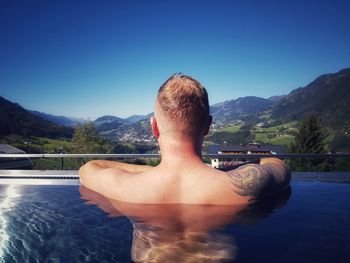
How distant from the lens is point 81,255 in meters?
1.21

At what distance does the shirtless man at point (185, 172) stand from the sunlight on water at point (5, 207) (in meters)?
0.68

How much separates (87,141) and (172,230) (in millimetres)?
47123

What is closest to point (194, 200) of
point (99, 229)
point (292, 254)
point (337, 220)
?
point (99, 229)

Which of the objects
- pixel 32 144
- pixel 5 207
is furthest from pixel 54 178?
pixel 32 144

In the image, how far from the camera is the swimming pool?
47.3 inches

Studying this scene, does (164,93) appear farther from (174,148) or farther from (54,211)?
(54,211)

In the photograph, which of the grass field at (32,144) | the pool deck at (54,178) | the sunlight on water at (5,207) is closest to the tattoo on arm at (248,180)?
the sunlight on water at (5,207)

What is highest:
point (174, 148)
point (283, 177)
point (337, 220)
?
point (174, 148)

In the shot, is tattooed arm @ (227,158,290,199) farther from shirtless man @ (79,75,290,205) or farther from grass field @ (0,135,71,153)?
grass field @ (0,135,71,153)

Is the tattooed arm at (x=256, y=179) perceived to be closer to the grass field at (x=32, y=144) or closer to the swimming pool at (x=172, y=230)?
the swimming pool at (x=172, y=230)

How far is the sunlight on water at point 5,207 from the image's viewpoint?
1.36 m

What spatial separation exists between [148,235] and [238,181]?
26.4 inches

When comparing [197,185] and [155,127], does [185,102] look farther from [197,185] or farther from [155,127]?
[197,185]

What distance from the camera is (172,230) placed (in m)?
1.51
